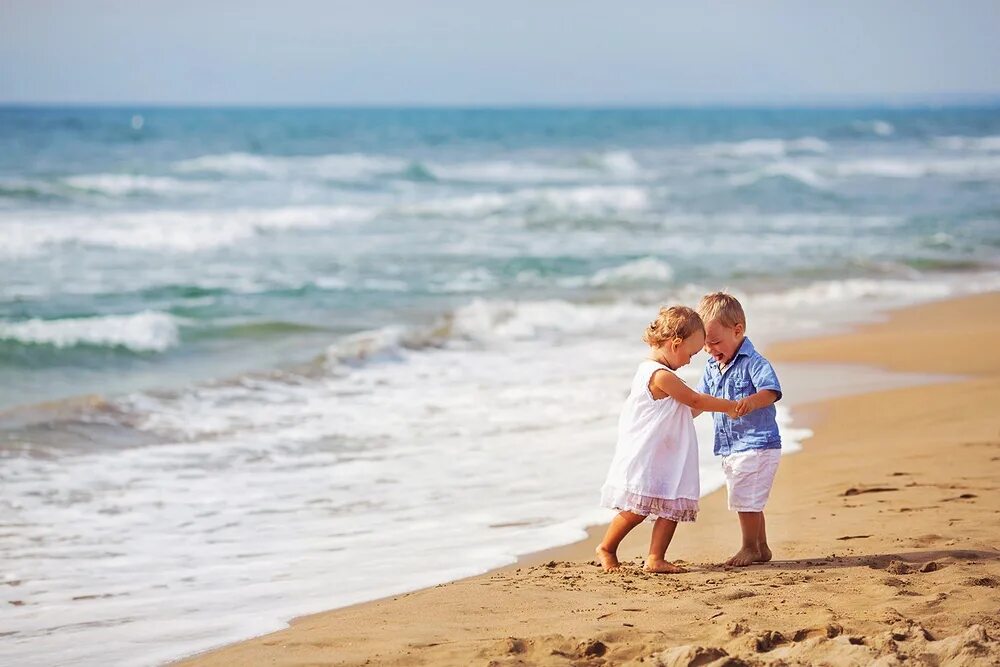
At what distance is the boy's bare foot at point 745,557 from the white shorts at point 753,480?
165 mm

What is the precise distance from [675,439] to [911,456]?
7.38 feet

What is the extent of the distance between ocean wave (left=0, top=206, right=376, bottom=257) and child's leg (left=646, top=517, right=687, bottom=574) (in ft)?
54.8

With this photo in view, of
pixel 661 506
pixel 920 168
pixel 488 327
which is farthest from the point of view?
pixel 920 168

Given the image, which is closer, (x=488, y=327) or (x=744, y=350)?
(x=744, y=350)

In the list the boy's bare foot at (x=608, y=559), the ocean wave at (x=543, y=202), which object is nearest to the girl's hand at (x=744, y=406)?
the boy's bare foot at (x=608, y=559)

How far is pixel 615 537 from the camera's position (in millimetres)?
4770

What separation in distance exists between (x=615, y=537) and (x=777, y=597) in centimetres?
84

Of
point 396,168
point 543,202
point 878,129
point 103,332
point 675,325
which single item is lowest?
point 103,332

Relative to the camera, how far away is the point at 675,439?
187 inches

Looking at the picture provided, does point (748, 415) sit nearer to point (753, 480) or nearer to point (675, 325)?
point (753, 480)

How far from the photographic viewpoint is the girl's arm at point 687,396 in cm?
464

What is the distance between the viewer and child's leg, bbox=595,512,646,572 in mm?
4730

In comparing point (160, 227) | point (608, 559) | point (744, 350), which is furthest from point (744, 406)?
point (160, 227)

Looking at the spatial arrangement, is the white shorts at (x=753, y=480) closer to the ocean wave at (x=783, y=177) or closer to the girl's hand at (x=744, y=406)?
the girl's hand at (x=744, y=406)
